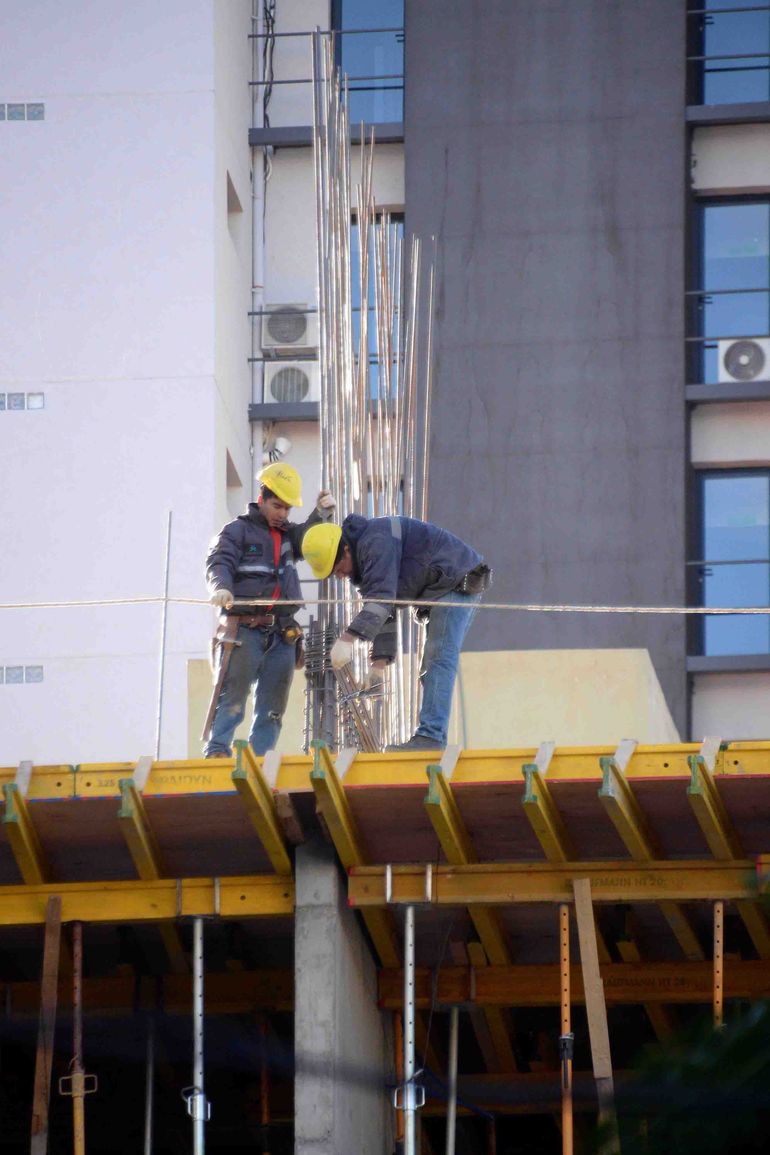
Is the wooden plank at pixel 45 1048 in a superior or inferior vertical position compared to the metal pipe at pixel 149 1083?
superior

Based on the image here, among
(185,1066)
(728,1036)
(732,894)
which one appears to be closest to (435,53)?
(185,1066)

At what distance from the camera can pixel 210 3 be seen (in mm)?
22266

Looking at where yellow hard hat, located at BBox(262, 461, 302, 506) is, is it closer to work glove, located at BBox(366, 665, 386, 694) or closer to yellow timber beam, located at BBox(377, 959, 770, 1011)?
work glove, located at BBox(366, 665, 386, 694)

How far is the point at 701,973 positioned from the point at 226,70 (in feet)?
44.5

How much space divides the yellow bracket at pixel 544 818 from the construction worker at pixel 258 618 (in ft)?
7.26

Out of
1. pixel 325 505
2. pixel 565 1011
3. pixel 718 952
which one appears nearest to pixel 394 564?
pixel 325 505

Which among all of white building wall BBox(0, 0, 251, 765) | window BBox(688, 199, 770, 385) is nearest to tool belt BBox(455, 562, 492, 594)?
white building wall BBox(0, 0, 251, 765)

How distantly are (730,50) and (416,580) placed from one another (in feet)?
46.1

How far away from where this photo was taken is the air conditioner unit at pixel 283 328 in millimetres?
23672

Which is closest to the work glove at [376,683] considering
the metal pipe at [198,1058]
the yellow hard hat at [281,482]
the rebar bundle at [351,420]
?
the rebar bundle at [351,420]

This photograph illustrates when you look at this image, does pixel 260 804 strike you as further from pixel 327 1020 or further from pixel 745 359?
pixel 745 359

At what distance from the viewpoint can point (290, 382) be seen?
2361 cm

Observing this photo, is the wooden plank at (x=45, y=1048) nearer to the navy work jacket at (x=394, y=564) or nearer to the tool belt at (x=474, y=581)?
the navy work jacket at (x=394, y=564)

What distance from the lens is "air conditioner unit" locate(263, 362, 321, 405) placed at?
2355cm
